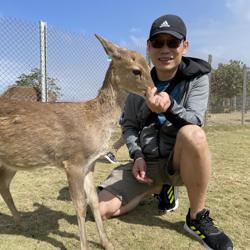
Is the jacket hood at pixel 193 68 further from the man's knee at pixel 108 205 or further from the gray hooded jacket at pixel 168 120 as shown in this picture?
the man's knee at pixel 108 205

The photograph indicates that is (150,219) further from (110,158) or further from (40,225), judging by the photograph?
(110,158)

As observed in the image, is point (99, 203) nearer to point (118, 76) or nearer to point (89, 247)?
point (89, 247)

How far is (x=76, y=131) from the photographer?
4102 mm

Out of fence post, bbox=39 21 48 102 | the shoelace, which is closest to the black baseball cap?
the shoelace

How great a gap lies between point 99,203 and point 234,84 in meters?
27.6

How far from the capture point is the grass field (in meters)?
4.08

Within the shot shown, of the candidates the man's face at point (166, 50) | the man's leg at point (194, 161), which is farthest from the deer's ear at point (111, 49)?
the man's leg at point (194, 161)

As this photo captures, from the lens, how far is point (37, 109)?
422 centimetres

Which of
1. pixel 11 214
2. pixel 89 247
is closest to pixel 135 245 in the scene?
pixel 89 247

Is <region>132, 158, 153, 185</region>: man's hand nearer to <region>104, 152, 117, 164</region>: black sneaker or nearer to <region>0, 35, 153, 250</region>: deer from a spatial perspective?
<region>0, 35, 153, 250</region>: deer

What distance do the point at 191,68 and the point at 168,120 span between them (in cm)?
69

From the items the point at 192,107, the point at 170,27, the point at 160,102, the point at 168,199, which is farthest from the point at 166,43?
the point at 168,199

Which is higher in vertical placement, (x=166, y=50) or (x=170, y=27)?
(x=170, y=27)

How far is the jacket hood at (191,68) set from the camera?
14.7ft
